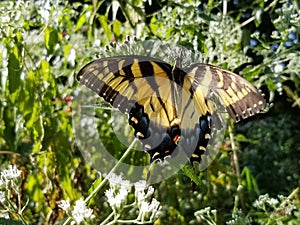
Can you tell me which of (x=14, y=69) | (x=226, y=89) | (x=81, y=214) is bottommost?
(x=81, y=214)

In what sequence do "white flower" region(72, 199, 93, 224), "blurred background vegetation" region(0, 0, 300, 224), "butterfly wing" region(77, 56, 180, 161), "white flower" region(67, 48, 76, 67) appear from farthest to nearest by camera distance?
1. "white flower" region(67, 48, 76, 67)
2. "blurred background vegetation" region(0, 0, 300, 224)
3. "butterfly wing" region(77, 56, 180, 161)
4. "white flower" region(72, 199, 93, 224)

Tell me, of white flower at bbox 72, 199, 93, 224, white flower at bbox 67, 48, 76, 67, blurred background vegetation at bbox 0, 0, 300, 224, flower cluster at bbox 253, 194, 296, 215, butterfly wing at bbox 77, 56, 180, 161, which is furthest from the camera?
white flower at bbox 67, 48, 76, 67

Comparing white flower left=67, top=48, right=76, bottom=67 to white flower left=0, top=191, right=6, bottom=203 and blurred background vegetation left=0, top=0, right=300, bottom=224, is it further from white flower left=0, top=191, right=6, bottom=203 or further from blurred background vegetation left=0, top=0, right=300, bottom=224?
white flower left=0, top=191, right=6, bottom=203

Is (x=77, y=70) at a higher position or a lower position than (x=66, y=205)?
higher

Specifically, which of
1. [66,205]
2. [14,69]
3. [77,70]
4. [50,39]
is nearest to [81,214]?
[66,205]

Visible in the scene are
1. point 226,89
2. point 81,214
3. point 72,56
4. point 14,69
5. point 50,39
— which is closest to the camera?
point 81,214

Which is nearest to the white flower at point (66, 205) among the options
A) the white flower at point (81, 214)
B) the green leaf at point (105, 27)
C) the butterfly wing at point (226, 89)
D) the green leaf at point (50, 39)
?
the white flower at point (81, 214)

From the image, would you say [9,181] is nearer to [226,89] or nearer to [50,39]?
[226,89]

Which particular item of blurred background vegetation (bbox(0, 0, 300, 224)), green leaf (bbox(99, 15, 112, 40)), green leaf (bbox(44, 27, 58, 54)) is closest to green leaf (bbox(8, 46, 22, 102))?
blurred background vegetation (bbox(0, 0, 300, 224))
